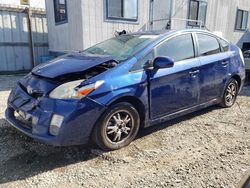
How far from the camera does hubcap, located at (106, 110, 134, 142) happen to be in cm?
304

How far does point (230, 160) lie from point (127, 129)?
4.41 feet

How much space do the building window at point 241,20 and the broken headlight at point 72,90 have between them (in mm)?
13629

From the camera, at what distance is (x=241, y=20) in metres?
14.2

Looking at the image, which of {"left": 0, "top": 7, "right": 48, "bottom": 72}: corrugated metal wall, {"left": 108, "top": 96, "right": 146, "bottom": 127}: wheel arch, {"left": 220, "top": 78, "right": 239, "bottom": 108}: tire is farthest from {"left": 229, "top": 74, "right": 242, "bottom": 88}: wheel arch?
{"left": 0, "top": 7, "right": 48, "bottom": 72}: corrugated metal wall

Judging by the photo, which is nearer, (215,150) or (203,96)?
(215,150)

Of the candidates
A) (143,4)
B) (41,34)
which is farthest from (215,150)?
(41,34)

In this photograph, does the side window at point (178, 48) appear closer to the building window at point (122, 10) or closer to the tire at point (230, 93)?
the tire at point (230, 93)

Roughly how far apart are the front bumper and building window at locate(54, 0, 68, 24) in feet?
20.9

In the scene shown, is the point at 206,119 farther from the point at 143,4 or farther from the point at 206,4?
the point at 206,4

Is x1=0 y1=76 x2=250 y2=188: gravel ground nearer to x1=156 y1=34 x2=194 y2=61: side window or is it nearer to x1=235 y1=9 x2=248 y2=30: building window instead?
x1=156 y1=34 x2=194 y2=61: side window

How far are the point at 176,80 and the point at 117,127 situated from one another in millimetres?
1157

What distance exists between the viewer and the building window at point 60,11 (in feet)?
27.8

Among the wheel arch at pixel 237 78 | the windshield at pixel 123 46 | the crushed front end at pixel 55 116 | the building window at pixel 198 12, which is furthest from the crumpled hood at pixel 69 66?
the building window at pixel 198 12

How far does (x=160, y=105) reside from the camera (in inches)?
134
